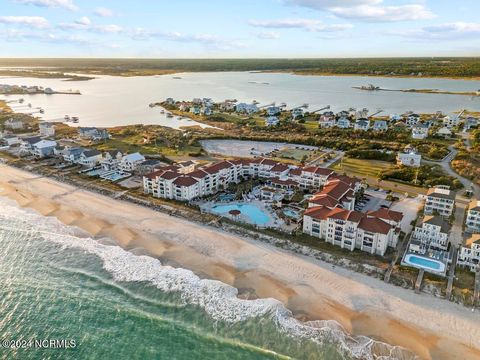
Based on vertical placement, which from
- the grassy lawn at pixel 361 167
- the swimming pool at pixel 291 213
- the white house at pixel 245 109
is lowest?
the swimming pool at pixel 291 213

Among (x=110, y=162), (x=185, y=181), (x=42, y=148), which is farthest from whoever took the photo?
(x=42, y=148)

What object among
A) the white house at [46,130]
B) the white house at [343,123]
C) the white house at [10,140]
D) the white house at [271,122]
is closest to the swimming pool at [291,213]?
the white house at [271,122]

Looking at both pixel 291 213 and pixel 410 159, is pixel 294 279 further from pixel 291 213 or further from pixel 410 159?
pixel 410 159

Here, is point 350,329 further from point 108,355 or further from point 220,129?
point 220,129

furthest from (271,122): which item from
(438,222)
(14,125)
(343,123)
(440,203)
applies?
(14,125)

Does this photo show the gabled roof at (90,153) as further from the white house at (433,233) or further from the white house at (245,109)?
the white house at (245,109)

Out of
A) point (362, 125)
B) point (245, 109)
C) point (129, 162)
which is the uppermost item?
point (245, 109)

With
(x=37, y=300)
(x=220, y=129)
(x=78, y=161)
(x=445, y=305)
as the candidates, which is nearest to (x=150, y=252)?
(x=37, y=300)
